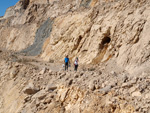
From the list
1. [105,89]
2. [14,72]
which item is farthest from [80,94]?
[14,72]

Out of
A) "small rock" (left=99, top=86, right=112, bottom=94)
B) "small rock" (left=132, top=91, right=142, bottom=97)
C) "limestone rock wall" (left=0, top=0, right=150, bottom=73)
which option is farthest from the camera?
"limestone rock wall" (left=0, top=0, right=150, bottom=73)

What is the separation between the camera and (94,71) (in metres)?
7.67

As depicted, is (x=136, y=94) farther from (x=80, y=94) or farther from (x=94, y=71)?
(x=94, y=71)

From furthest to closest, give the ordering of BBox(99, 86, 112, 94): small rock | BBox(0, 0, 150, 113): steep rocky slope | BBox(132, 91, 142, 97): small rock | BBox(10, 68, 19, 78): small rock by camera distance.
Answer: BBox(10, 68, 19, 78): small rock < BBox(99, 86, 112, 94): small rock < BBox(0, 0, 150, 113): steep rocky slope < BBox(132, 91, 142, 97): small rock

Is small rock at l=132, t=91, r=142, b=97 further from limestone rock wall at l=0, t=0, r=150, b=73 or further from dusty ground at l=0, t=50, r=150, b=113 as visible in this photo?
limestone rock wall at l=0, t=0, r=150, b=73

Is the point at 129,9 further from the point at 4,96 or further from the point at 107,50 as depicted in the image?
the point at 4,96

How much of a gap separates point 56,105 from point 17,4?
39957 millimetres

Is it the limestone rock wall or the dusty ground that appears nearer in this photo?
the dusty ground

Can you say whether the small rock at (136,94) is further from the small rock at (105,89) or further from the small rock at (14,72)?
the small rock at (14,72)

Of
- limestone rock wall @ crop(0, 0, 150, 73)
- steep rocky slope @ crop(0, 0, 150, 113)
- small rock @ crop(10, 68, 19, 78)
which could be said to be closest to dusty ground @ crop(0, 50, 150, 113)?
steep rocky slope @ crop(0, 0, 150, 113)

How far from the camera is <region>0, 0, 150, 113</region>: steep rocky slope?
16.2ft

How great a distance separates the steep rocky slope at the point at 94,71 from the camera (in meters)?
4.93

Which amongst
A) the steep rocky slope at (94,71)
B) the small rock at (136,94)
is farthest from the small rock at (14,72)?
the small rock at (136,94)

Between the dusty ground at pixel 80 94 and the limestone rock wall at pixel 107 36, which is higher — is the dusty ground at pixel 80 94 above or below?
below
